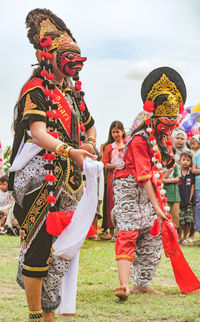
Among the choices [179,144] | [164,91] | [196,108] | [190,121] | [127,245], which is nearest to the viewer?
[127,245]

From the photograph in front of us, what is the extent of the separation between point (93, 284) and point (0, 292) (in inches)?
38.9

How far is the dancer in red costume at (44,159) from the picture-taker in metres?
2.87

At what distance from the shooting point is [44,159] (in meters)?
2.91

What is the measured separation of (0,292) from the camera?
4250 millimetres

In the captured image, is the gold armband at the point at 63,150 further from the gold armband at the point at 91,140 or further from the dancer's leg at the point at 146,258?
the dancer's leg at the point at 146,258

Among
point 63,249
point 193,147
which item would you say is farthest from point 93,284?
point 193,147

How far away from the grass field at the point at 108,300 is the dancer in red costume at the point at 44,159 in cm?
59

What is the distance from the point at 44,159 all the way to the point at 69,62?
63cm

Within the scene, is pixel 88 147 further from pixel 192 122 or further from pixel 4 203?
pixel 192 122

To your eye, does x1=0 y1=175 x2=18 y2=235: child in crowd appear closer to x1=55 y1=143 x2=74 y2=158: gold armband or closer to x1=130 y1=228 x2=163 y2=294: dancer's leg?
x1=130 y1=228 x2=163 y2=294: dancer's leg

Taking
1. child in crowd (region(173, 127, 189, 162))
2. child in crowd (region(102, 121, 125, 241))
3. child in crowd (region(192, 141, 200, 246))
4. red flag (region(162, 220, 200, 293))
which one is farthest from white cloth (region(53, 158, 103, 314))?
child in crowd (region(173, 127, 189, 162))

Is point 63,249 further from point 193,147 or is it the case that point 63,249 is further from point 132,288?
point 193,147

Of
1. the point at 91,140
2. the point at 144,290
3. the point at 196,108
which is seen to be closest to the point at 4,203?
the point at 144,290

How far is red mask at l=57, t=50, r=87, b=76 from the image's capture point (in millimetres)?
2992
